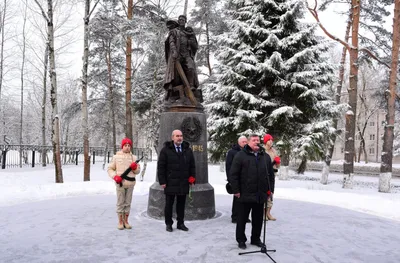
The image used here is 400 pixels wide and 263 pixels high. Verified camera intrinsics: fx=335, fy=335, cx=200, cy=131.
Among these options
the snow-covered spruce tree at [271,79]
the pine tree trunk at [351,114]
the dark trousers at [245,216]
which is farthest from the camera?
the pine tree trunk at [351,114]

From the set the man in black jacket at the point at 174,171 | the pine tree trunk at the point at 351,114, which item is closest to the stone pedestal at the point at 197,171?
the man in black jacket at the point at 174,171

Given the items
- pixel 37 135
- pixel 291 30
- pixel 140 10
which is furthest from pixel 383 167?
pixel 37 135

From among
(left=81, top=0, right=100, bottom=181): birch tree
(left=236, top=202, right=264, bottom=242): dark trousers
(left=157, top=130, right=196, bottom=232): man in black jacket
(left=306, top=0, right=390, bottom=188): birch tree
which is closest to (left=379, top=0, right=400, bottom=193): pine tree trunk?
(left=306, top=0, right=390, bottom=188): birch tree

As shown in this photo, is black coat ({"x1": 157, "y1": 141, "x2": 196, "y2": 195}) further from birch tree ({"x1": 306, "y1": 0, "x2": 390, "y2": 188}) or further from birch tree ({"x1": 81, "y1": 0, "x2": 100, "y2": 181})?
birch tree ({"x1": 306, "y1": 0, "x2": 390, "y2": 188})

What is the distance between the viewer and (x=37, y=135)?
1491 inches

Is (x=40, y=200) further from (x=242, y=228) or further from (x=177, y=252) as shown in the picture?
(x=242, y=228)

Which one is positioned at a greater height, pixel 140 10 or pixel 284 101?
A: pixel 140 10

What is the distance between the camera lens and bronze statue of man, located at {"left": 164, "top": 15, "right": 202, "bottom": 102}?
799 cm

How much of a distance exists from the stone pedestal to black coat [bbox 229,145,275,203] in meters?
2.43

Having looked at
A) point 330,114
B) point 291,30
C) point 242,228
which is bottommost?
point 242,228

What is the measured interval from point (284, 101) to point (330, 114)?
2.19 m

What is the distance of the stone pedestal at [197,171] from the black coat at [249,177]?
7.98 ft

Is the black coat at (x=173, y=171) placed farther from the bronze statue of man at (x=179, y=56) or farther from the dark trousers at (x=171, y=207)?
the bronze statue of man at (x=179, y=56)

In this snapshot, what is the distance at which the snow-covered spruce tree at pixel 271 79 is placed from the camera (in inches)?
574
